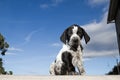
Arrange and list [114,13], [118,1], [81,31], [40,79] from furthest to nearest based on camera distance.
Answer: [114,13], [118,1], [81,31], [40,79]

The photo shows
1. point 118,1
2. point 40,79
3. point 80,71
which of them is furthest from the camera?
point 118,1

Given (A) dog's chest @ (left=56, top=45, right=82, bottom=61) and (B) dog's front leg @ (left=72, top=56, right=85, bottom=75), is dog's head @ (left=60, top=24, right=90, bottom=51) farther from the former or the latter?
(B) dog's front leg @ (left=72, top=56, right=85, bottom=75)

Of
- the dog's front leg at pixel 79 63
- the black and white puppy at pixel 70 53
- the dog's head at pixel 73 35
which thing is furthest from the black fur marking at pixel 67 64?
the dog's head at pixel 73 35

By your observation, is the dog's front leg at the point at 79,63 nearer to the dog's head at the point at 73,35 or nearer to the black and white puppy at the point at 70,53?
the black and white puppy at the point at 70,53

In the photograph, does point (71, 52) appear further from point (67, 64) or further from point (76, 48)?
point (67, 64)

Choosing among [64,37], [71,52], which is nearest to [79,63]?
[71,52]

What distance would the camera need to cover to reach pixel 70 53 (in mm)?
5922

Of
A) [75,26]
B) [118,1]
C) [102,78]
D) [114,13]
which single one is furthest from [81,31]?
[114,13]

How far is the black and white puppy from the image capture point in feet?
19.0

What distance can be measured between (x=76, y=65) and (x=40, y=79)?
8.46 ft

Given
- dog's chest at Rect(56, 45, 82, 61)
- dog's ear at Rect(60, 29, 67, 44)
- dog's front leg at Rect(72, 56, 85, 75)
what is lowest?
dog's front leg at Rect(72, 56, 85, 75)

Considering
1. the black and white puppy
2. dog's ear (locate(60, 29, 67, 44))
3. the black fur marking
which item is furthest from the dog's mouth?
dog's ear (locate(60, 29, 67, 44))

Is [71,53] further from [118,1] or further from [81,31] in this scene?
[118,1]

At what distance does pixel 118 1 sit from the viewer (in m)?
20.5
